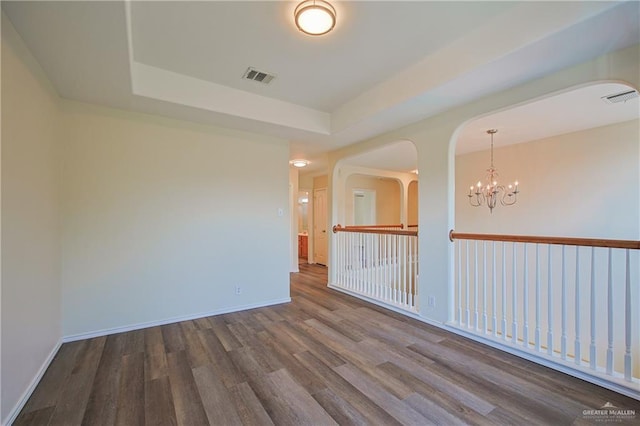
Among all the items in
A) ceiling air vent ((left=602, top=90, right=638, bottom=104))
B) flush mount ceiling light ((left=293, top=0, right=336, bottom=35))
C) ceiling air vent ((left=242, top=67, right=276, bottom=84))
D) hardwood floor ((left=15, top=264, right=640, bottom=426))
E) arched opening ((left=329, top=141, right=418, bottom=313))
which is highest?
ceiling air vent ((left=242, top=67, right=276, bottom=84))

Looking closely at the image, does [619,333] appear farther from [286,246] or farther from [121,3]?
[121,3]

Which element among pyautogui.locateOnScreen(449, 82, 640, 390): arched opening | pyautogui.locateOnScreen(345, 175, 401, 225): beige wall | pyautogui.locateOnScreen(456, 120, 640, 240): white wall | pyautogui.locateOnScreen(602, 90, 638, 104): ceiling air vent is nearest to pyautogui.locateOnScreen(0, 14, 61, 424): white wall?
pyautogui.locateOnScreen(449, 82, 640, 390): arched opening

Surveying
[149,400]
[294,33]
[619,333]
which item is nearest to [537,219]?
[619,333]

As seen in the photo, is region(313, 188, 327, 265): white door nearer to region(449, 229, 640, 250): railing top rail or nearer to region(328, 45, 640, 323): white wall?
region(328, 45, 640, 323): white wall

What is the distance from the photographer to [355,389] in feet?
6.61

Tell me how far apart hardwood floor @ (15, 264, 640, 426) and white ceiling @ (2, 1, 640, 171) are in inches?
96.7

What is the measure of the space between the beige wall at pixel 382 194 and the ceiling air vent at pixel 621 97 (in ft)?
17.0

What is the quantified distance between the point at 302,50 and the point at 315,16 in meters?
0.57

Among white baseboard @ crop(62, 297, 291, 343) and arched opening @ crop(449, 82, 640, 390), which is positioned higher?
arched opening @ crop(449, 82, 640, 390)

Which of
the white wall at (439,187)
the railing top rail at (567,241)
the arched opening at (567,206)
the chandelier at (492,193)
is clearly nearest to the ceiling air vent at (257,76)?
the white wall at (439,187)

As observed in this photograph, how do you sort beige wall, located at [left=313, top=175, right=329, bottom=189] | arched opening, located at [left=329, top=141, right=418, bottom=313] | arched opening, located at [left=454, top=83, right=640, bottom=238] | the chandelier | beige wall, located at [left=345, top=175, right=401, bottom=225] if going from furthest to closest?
beige wall, located at [left=345, top=175, right=401, bottom=225]
beige wall, located at [left=313, top=175, right=329, bottom=189]
the chandelier
arched opening, located at [left=329, top=141, right=418, bottom=313]
arched opening, located at [left=454, top=83, right=640, bottom=238]

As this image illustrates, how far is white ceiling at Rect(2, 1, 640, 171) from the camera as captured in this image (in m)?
1.79

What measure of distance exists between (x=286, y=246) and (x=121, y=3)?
10.5 feet

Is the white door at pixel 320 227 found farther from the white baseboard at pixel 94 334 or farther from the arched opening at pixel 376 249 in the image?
the white baseboard at pixel 94 334
